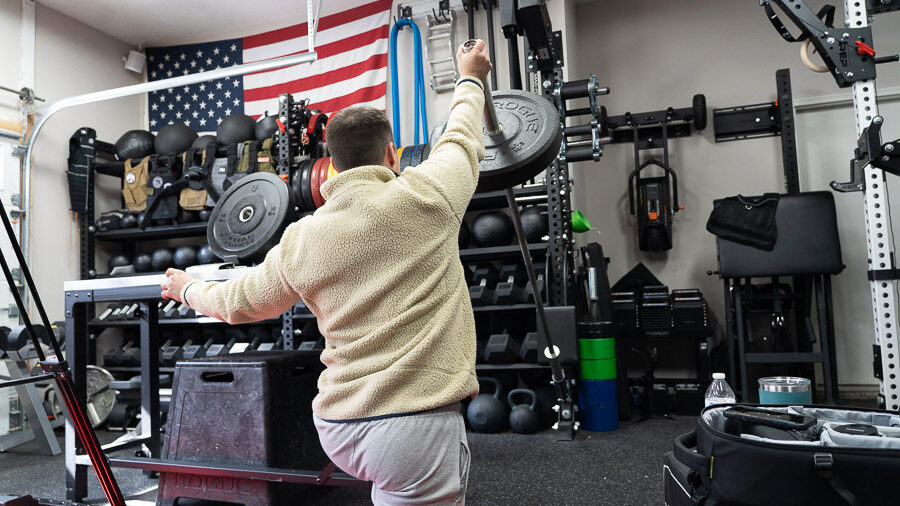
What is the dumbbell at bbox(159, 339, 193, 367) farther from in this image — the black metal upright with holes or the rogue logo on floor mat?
the black metal upright with holes

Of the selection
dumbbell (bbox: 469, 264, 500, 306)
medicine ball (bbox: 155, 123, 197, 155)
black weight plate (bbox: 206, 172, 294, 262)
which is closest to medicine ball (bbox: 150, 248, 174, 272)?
medicine ball (bbox: 155, 123, 197, 155)

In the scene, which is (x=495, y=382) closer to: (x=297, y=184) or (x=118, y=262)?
(x=297, y=184)

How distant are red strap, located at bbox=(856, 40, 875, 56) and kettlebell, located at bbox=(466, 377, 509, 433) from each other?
2.83m

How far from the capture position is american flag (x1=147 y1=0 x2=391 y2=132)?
210 inches

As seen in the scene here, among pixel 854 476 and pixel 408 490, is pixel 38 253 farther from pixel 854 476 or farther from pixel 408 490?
pixel 854 476

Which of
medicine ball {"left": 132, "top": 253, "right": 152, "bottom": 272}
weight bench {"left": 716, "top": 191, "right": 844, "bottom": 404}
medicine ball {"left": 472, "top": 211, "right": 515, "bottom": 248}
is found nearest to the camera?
weight bench {"left": 716, "top": 191, "right": 844, "bottom": 404}

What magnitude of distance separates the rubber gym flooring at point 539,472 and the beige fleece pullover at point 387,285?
164cm

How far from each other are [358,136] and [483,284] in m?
3.12

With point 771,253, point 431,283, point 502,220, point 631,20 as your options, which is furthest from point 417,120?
point 431,283

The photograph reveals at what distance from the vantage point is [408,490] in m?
1.18

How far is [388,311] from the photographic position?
3.88 ft

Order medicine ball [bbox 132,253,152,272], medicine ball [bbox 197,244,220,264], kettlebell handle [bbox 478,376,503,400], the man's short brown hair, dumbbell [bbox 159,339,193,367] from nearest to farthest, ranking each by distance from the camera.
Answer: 1. the man's short brown hair
2. kettlebell handle [bbox 478,376,503,400]
3. dumbbell [bbox 159,339,193,367]
4. medicine ball [bbox 197,244,220,264]
5. medicine ball [bbox 132,253,152,272]

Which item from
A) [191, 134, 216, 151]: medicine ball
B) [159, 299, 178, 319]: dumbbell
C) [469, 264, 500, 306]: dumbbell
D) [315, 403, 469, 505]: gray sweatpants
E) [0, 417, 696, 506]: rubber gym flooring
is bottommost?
[0, 417, 696, 506]: rubber gym flooring

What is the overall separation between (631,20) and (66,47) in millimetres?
5131
